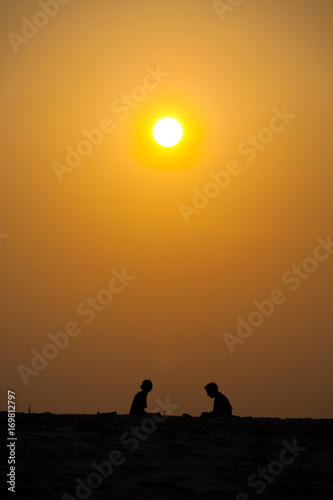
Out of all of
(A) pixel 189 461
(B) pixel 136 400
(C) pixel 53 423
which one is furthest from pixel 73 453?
(B) pixel 136 400

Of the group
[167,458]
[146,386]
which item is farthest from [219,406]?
[167,458]

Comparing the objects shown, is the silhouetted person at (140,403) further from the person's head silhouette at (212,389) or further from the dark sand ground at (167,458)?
the dark sand ground at (167,458)

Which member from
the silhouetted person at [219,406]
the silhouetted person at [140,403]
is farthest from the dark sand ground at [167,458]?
the silhouetted person at [219,406]

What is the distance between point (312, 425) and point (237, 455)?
4879mm

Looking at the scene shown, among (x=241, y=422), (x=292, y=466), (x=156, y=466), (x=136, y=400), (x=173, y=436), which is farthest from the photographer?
(x=136, y=400)

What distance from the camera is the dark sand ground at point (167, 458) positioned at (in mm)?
8953

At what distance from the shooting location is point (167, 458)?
10.9 meters

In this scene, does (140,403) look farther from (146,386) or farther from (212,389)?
(212,389)

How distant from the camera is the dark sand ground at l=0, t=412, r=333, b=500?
29.4 feet

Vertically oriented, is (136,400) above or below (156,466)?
above

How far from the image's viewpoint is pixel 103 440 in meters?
11.8

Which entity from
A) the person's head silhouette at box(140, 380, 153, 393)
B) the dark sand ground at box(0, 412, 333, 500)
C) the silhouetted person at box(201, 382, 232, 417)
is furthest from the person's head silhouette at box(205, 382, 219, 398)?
the dark sand ground at box(0, 412, 333, 500)

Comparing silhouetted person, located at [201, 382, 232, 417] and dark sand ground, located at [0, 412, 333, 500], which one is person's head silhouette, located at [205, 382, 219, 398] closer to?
silhouetted person, located at [201, 382, 232, 417]

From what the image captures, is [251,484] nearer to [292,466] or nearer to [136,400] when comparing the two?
[292,466]
